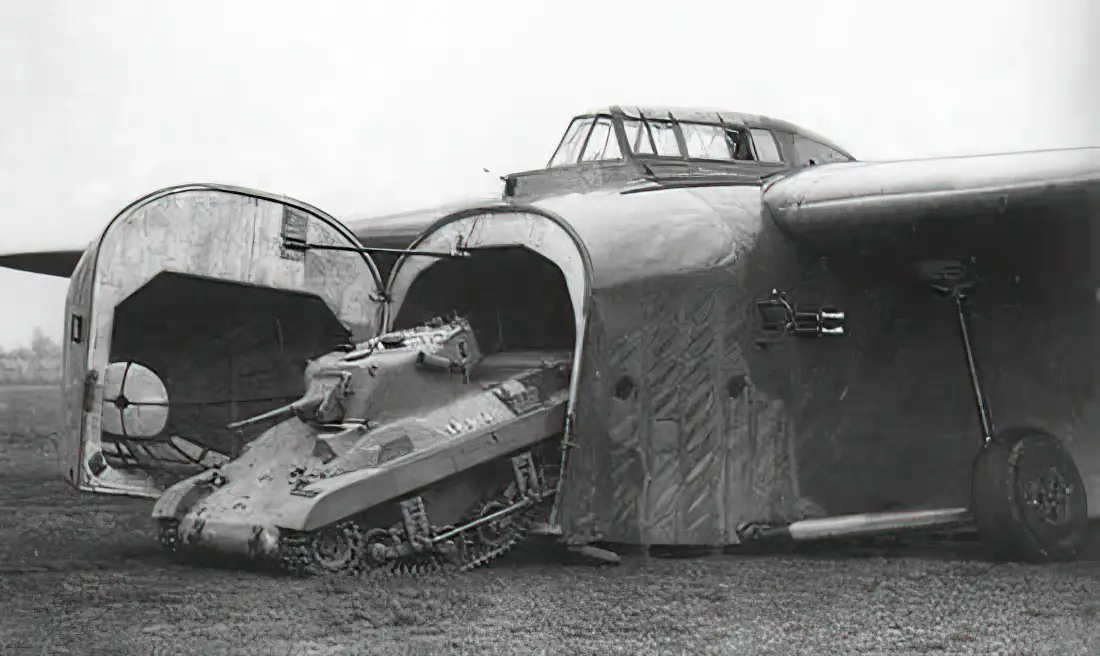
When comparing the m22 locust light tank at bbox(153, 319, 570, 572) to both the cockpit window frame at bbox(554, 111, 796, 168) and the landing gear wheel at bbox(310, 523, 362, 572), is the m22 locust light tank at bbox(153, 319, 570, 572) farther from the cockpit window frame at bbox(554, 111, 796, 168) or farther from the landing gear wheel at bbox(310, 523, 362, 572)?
the cockpit window frame at bbox(554, 111, 796, 168)

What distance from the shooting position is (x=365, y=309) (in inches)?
385

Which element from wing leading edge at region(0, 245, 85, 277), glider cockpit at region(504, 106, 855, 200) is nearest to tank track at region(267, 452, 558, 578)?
wing leading edge at region(0, 245, 85, 277)

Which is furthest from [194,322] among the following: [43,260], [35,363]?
[35,363]

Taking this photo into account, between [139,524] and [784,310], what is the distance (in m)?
5.45

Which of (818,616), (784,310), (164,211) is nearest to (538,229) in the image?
(784,310)

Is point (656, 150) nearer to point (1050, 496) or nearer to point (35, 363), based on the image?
point (1050, 496)

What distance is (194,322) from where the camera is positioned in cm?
996

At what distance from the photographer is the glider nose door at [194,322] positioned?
8.27 metres

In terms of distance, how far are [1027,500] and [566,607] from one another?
3.45 meters

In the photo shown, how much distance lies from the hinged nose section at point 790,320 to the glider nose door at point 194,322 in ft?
10.4

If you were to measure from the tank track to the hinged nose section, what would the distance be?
5.79 feet

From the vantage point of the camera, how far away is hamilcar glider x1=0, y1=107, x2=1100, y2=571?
7625 millimetres

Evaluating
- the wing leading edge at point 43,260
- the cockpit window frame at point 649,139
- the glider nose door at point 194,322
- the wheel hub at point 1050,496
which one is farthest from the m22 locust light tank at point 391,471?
the wheel hub at point 1050,496

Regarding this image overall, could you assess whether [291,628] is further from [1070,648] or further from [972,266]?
[972,266]
